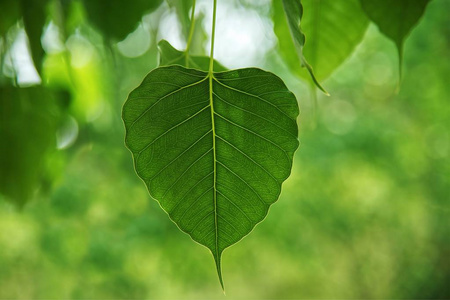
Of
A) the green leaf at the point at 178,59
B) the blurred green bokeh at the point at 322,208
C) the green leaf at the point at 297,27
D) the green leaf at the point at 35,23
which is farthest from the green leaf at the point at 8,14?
the blurred green bokeh at the point at 322,208

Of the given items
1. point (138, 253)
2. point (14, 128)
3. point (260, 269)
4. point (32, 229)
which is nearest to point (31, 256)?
point (32, 229)

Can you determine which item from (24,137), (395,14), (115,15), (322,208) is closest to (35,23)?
(115,15)

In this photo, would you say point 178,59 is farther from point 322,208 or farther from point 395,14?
point 322,208

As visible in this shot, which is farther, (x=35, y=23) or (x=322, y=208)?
(x=322, y=208)

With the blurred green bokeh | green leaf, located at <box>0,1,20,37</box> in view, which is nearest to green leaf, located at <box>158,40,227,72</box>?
green leaf, located at <box>0,1,20,37</box>

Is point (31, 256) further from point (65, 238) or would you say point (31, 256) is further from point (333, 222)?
point (333, 222)
